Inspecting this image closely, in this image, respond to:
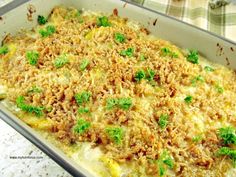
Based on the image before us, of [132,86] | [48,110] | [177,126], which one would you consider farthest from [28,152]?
[177,126]

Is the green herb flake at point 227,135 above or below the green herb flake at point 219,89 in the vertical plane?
below

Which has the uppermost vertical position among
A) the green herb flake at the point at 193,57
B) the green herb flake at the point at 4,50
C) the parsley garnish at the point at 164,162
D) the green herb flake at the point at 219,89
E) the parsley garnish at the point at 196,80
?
the green herb flake at the point at 193,57

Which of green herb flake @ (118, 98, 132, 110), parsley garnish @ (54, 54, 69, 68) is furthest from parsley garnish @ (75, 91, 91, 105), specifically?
parsley garnish @ (54, 54, 69, 68)

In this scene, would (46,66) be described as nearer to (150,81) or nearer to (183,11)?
(150,81)

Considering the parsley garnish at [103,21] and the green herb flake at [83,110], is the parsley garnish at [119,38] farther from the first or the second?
the green herb flake at [83,110]

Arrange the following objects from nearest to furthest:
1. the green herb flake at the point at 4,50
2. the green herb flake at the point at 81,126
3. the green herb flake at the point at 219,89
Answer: the green herb flake at the point at 81,126 < the green herb flake at the point at 219,89 < the green herb flake at the point at 4,50

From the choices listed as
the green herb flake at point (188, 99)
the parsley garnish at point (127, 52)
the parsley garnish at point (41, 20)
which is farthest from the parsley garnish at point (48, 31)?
the green herb flake at point (188, 99)

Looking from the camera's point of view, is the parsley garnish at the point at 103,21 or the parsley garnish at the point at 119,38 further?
the parsley garnish at the point at 103,21

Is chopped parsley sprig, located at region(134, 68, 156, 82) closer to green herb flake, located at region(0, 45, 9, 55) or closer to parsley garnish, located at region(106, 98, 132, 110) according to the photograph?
parsley garnish, located at region(106, 98, 132, 110)
